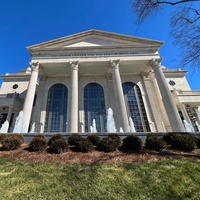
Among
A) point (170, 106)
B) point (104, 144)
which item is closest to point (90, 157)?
point (104, 144)

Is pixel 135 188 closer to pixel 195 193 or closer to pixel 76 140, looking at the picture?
pixel 195 193

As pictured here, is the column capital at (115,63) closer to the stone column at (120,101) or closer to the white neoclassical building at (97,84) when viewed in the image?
the stone column at (120,101)

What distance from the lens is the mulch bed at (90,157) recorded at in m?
6.64

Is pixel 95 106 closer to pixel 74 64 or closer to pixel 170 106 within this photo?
pixel 74 64

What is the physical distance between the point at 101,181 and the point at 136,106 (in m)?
17.9

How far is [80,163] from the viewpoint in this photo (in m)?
6.29

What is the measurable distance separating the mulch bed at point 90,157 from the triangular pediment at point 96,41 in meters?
16.5

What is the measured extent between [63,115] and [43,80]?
22.8ft

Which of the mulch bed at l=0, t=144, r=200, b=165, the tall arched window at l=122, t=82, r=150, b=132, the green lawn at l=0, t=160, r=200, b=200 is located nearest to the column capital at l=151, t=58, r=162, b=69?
the tall arched window at l=122, t=82, r=150, b=132

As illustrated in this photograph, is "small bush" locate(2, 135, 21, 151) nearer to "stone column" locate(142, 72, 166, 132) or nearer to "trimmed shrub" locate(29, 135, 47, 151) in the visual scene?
"trimmed shrub" locate(29, 135, 47, 151)

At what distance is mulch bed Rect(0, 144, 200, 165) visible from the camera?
6.64m

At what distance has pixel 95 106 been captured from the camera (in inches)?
851

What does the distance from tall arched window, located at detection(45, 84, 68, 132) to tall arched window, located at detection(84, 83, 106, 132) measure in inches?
126

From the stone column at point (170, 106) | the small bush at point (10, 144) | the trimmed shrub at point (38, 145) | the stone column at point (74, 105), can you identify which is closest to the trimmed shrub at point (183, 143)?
the stone column at point (170, 106)
